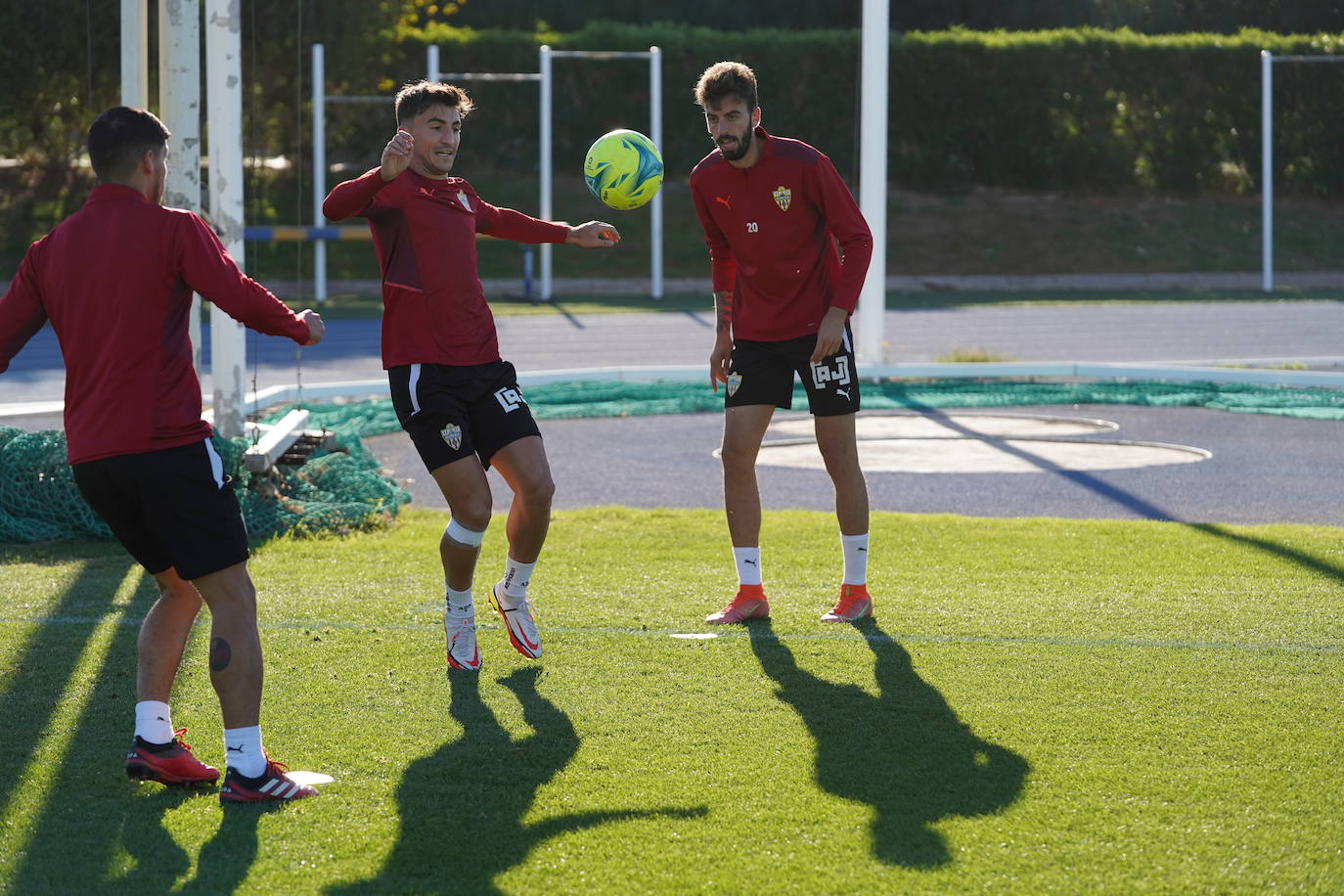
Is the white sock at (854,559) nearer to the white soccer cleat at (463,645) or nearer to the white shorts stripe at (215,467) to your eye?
the white soccer cleat at (463,645)

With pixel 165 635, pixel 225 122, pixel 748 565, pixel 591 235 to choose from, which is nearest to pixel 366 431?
pixel 225 122

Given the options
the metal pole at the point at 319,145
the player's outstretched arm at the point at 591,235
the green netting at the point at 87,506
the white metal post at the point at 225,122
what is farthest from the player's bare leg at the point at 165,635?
the metal pole at the point at 319,145

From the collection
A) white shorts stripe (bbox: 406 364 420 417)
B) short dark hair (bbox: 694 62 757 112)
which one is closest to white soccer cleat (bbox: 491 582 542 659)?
white shorts stripe (bbox: 406 364 420 417)

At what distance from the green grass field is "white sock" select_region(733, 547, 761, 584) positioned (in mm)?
224

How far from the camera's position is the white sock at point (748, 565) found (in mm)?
6363

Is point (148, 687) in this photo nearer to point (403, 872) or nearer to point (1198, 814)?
point (403, 872)

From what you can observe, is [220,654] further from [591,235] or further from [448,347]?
[591,235]

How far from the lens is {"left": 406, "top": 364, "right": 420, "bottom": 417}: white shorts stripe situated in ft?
18.2

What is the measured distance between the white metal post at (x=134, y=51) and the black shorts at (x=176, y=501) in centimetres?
483

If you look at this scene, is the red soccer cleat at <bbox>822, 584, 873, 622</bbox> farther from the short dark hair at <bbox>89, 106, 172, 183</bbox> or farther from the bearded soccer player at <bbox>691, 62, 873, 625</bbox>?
the short dark hair at <bbox>89, 106, 172, 183</bbox>

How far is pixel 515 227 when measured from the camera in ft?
19.5

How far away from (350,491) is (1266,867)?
5.92m

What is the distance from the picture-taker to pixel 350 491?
8.77m

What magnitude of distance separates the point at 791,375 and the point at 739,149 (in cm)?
90
